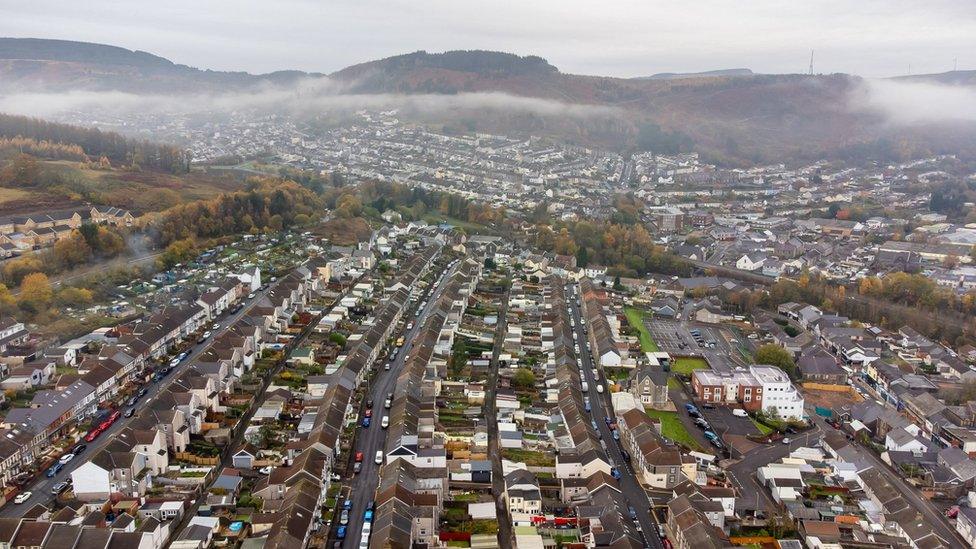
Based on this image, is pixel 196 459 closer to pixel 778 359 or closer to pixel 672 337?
pixel 672 337

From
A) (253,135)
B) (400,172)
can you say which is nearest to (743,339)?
(400,172)

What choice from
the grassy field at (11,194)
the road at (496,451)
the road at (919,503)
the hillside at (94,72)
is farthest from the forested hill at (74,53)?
the road at (919,503)

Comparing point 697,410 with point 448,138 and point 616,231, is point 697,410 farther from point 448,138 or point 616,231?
point 448,138

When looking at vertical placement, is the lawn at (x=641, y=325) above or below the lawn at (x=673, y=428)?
above

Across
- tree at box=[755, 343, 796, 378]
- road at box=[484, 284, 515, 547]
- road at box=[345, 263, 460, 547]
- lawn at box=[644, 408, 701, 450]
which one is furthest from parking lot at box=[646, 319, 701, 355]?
road at box=[345, 263, 460, 547]

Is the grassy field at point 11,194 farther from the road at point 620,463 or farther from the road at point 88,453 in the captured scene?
the road at point 620,463

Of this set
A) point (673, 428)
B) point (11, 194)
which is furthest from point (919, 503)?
point (11, 194)
